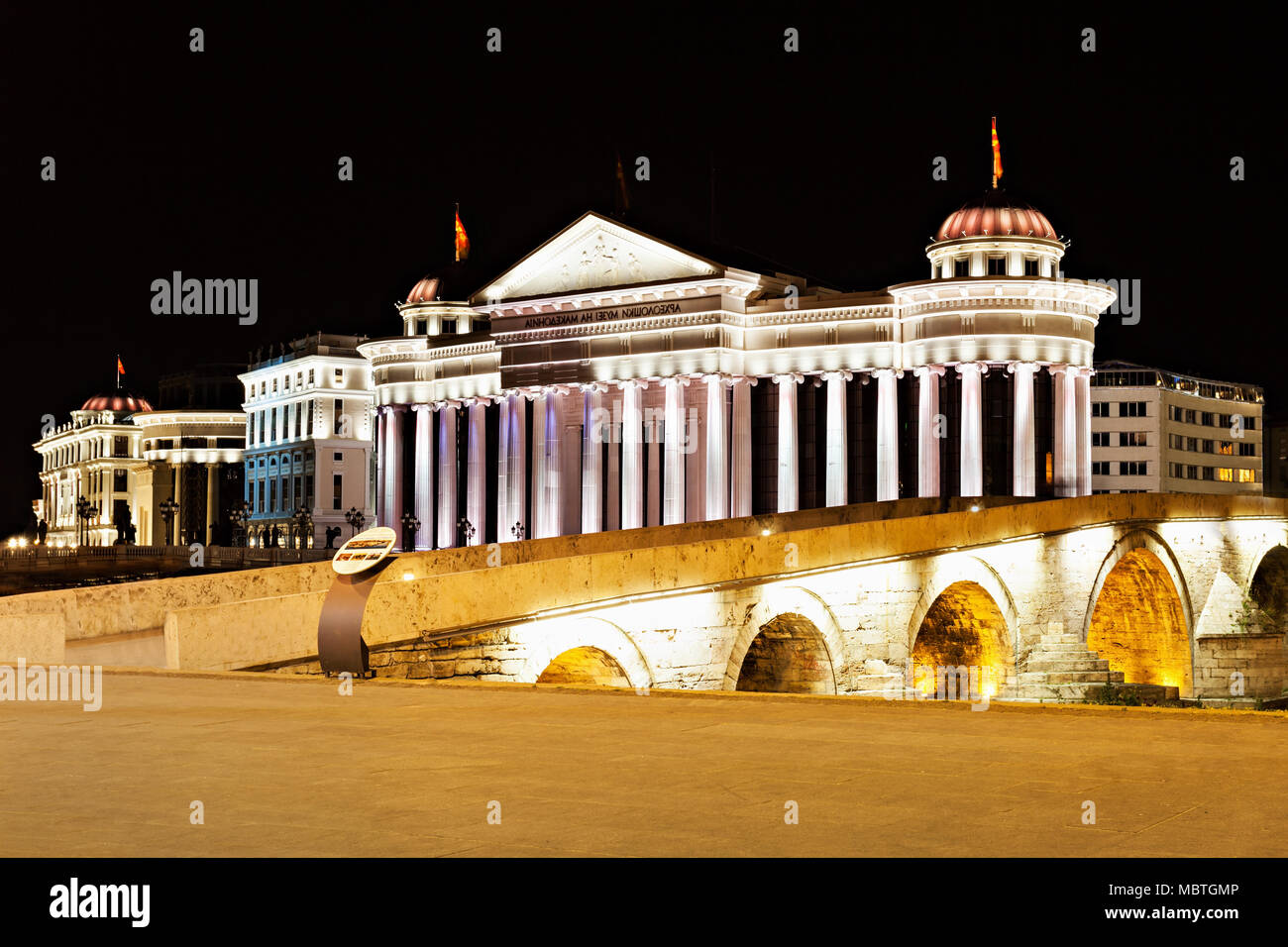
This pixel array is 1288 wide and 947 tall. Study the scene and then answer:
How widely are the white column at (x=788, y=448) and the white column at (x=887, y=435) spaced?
4358 millimetres

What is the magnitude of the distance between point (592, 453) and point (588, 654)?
197 feet

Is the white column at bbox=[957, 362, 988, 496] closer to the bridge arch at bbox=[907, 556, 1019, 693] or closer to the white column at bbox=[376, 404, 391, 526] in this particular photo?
the bridge arch at bbox=[907, 556, 1019, 693]

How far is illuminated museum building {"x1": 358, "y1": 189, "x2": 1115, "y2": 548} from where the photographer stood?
240 ft

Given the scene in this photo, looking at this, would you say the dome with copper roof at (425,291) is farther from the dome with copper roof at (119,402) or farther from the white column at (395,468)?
the dome with copper roof at (119,402)

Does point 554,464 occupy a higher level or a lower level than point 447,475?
higher

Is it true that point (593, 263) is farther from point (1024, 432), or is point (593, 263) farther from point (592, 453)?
point (1024, 432)

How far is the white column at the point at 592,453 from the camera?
3305 inches

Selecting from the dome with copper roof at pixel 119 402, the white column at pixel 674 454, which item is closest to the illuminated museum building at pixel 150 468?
the dome with copper roof at pixel 119 402

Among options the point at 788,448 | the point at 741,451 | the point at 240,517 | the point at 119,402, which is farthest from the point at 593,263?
the point at 119,402

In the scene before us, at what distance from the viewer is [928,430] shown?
74.1 m

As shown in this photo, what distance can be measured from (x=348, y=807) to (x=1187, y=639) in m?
50.9

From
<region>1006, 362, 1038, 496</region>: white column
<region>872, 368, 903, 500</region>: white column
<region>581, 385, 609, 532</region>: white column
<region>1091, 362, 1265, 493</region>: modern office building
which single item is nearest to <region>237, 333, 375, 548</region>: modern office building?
<region>581, 385, 609, 532</region>: white column

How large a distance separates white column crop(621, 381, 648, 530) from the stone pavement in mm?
A: 66553
